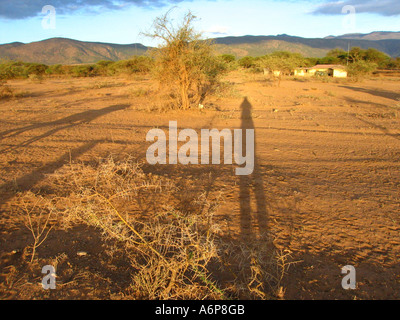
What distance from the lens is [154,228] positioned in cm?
339

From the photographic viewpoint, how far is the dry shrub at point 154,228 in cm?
258

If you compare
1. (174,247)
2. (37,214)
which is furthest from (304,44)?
(174,247)

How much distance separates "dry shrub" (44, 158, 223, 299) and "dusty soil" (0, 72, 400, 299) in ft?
0.75

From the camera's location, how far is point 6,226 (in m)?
3.75

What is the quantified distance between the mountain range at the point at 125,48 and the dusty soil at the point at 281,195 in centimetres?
9949

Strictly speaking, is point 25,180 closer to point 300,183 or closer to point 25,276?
point 25,276

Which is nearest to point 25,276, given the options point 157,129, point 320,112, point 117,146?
point 117,146

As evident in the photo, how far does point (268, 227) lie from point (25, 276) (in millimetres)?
2747

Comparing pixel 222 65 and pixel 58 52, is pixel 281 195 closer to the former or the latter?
pixel 222 65

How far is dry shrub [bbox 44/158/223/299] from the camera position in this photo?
2.58 m

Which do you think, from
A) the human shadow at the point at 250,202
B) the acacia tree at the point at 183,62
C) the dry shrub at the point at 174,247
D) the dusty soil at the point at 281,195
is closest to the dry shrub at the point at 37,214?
the dry shrub at the point at 174,247

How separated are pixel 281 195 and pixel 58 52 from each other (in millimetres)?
151804

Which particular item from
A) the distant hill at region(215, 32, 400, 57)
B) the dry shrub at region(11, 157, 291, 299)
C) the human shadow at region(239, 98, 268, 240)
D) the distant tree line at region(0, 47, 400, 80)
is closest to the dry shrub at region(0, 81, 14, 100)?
the distant tree line at region(0, 47, 400, 80)
